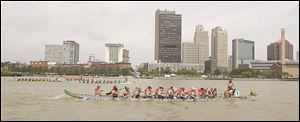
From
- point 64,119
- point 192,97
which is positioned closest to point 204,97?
point 192,97

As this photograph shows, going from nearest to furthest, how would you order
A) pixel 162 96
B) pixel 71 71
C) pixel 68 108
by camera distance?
pixel 68 108 → pixel 162 96 → pixel 71 71

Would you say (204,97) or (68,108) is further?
(204,97)

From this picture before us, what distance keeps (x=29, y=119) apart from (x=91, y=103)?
8.27 m

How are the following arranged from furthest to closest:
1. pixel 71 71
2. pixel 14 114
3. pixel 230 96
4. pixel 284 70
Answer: pixel 284 70 → pixel 71 71 → pixel 230 96 → pixel 14 114

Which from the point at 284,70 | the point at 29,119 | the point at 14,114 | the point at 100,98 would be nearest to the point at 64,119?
the point at 29,119

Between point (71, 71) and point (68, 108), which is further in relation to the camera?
point (71, 71)

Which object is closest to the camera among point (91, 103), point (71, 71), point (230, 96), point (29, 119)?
point (29, 119)

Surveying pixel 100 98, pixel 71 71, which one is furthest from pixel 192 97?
pixel 71 71

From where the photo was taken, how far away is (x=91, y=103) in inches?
1177

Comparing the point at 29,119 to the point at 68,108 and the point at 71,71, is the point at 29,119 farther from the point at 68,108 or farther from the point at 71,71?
the point at 71,71

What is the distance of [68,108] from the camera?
27266 mm

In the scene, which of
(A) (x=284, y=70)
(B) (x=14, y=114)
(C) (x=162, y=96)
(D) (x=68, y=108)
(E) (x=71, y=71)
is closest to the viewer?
(B) (x=14, y=114)

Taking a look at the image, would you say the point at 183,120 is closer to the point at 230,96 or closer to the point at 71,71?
the point at 230,96

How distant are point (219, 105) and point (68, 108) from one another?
1169 cm
